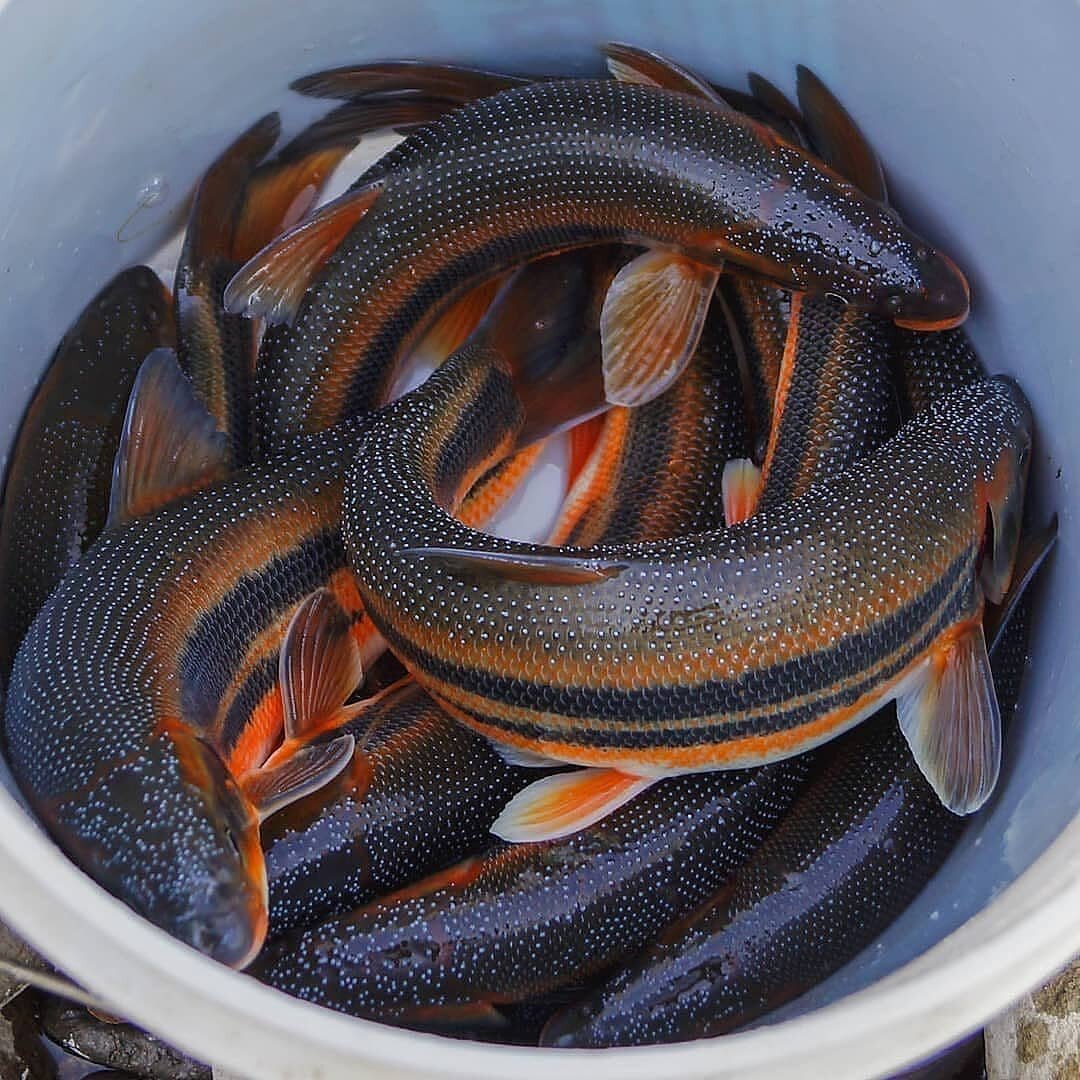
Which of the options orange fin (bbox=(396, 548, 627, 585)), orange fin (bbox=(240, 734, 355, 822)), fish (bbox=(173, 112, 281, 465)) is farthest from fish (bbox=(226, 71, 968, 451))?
orange fin (bbox=(240, 734, 355, 822))

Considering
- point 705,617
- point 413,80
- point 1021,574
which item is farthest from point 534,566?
point 413,80

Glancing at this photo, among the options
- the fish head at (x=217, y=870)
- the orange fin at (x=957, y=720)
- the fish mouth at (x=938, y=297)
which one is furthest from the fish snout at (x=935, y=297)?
the fish head at (x=217, y=870)

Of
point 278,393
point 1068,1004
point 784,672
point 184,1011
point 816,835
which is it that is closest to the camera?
point 184,1011

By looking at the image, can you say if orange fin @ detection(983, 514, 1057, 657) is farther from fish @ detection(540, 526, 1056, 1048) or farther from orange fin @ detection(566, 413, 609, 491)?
orange fin @ detection(566, 413, 609, 491)

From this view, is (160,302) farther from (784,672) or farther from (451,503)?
→ (784,672)

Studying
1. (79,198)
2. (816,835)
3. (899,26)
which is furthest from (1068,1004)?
(79,198)

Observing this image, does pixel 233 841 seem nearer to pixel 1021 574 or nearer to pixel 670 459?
pixel 670 459
